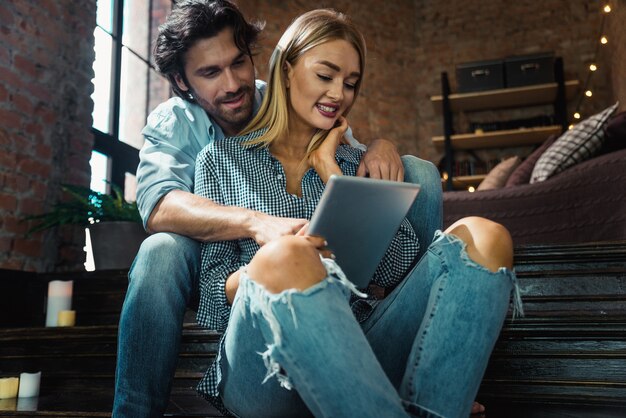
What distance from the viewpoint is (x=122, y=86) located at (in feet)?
13.3

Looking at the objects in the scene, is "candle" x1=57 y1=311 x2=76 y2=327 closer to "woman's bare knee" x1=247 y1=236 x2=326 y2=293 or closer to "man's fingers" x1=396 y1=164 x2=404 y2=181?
"man's fingers" x1=396 y1=164 x2=404 y2=181

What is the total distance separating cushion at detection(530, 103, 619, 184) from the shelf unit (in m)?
3.07

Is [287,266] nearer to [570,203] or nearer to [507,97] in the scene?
[570,203]

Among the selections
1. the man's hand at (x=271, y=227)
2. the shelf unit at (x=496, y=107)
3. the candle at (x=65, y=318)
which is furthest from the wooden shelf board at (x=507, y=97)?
the man's hand at (x=271, y=227)

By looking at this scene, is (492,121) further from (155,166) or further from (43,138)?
(155,166)

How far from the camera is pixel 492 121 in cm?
651

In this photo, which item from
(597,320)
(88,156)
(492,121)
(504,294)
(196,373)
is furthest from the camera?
(492,121)

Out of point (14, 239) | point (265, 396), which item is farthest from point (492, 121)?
point (265, 396)

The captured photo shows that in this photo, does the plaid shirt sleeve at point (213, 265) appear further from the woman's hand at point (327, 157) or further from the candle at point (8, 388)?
the candle at point (8, 388)

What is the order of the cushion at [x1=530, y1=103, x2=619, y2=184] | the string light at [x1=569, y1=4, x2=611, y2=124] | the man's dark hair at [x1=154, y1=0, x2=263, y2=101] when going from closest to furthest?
1. the man's dark hair at [x1=154, y1=0, x2=263, y2=101]
2. the cushion at [x1=530, y1=103, x2=619, y2=184]
3. the string light at [x1=569, y1=4, x2=611, y2=124]

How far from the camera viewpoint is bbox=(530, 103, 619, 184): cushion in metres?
2.90

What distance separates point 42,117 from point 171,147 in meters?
1.48

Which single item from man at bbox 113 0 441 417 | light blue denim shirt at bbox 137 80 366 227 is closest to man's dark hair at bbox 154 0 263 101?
man at bbox 113 0 441 417

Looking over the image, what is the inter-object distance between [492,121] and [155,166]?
5.46 m
